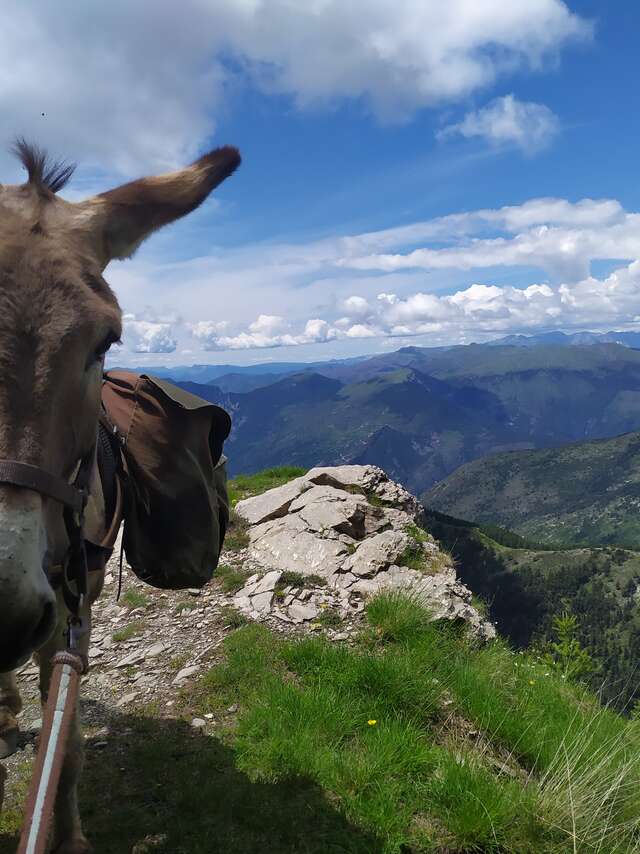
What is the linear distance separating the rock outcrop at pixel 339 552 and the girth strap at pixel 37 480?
6.01 metres

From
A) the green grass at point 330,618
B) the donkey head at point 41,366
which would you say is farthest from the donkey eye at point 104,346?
the green grass at point 330,618

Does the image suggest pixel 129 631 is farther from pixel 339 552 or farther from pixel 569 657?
pixel 569 657

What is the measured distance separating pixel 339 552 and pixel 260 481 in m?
7.44

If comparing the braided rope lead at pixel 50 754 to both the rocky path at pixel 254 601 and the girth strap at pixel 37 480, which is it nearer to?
the girth strap at pixel 37 480

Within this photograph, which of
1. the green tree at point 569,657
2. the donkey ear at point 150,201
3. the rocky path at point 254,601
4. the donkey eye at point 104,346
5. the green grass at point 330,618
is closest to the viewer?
the donkey eye at point 104,346

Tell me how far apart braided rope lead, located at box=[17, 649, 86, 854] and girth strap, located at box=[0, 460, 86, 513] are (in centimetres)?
70

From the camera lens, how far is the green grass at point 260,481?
1530 centimetres

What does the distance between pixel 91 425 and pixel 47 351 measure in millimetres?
475

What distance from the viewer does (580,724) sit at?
18.6 feet

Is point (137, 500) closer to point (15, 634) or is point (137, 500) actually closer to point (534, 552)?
point (15, 634)

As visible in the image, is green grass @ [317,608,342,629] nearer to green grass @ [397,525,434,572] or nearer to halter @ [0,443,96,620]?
green grass @ [397,525,434,572]

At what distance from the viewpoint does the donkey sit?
1.94 metres

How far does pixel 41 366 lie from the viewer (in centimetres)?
206

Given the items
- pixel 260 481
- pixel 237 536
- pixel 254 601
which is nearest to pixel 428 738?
pixel 254 601
